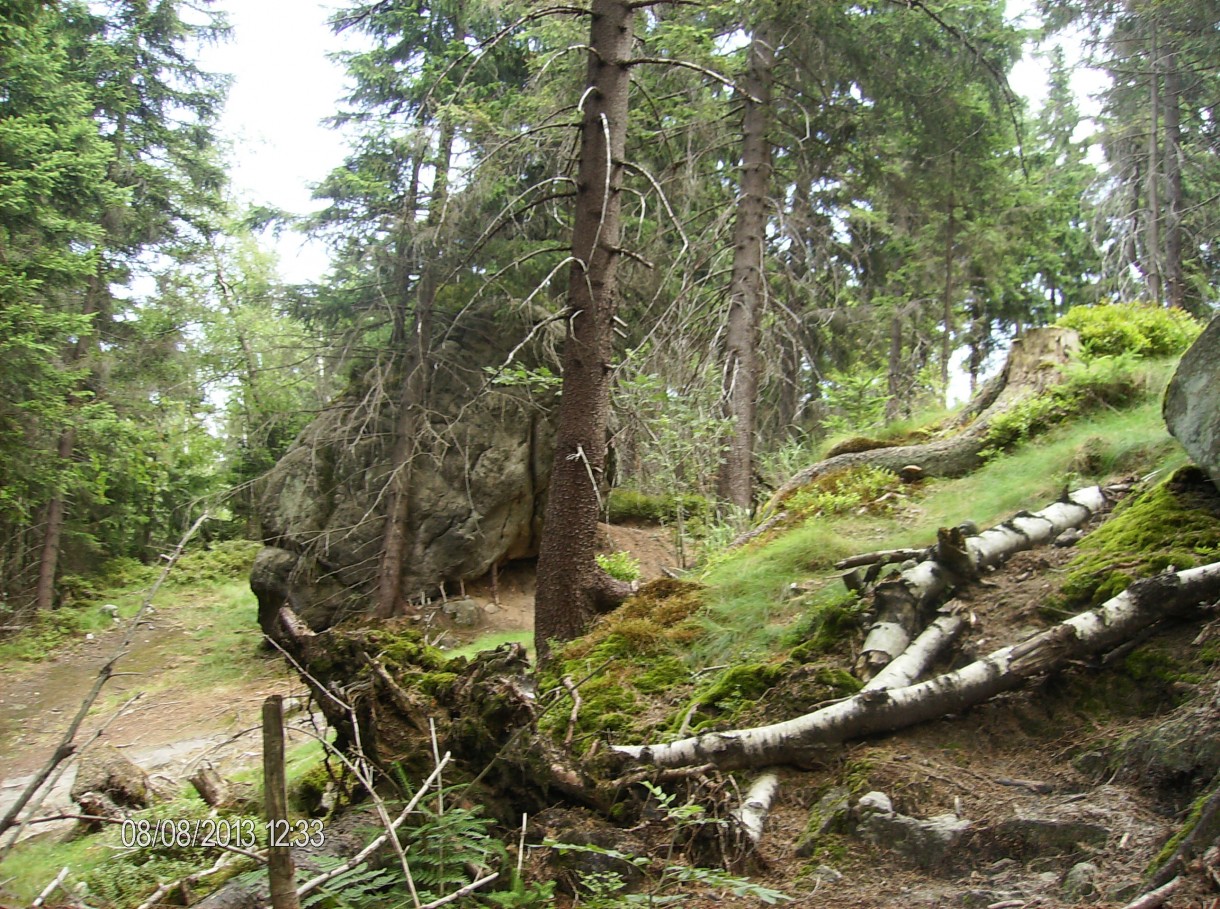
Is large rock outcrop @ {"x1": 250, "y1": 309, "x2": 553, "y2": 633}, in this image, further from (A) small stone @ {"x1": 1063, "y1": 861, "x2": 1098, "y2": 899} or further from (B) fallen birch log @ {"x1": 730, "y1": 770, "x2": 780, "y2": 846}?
(A) small stone @ {"x1": 1063, "y1": 861, "x2": 1098, "y2": 899}

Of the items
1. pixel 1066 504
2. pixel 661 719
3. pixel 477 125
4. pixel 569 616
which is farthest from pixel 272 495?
pixel 1066 504

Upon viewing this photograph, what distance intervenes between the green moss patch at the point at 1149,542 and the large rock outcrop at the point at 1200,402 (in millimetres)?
240

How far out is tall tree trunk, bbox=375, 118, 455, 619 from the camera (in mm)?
14438

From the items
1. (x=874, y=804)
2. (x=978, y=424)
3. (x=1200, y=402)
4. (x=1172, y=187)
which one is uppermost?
(x=1172, y=187)

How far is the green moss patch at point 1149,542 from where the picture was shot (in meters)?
4.04

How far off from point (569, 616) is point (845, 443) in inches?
159

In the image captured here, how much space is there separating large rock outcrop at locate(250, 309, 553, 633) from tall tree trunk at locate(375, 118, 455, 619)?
28 cm

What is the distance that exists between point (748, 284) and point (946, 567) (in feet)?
24.5

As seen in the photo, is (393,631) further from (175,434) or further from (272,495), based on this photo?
(175,434)

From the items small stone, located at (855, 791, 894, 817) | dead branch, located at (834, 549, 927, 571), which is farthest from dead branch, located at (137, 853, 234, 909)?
dead branch, located at (834, 549, 927, 571)

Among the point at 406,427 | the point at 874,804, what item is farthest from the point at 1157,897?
the point at 406,427

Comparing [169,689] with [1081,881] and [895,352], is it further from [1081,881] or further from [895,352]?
[895,352]

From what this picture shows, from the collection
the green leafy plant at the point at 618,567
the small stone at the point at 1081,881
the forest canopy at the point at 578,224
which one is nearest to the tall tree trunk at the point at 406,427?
the forest canopy at the point at 578,224

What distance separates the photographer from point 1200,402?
430cm
